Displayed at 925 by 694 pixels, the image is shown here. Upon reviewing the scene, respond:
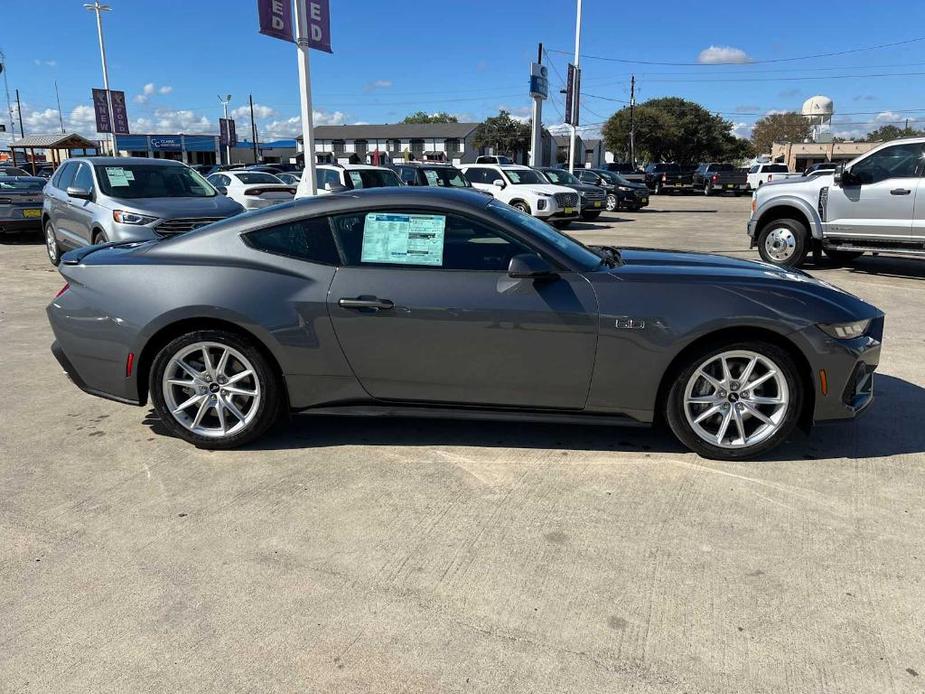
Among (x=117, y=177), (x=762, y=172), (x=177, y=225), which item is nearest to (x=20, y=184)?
(x=117, y=177)

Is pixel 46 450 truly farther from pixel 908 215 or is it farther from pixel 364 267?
pixel 908 215

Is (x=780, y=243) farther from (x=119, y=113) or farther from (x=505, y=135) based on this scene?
(x=505, y=135)

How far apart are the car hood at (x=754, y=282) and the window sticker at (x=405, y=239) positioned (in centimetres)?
98

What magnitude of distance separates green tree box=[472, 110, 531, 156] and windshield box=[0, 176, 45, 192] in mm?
80831

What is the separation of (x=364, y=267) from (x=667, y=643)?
240 cm

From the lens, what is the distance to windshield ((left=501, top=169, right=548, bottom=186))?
61.4 ft

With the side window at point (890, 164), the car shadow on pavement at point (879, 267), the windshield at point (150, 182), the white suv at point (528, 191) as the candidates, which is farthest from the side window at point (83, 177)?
the car shadow on pavement at point (879, 267)

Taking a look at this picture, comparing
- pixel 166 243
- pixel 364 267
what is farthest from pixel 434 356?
pixel 166 243

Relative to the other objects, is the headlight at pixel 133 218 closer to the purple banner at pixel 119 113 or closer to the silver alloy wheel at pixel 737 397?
the silver alloy wheel at pixel 737 397

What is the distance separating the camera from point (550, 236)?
4074mm

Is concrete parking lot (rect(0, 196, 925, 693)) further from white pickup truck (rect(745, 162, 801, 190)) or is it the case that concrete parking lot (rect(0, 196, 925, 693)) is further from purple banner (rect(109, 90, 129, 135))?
white pickup truck (rect(745, 162, 801, 190))

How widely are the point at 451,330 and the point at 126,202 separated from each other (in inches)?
280

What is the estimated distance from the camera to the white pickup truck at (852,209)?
9391 mm

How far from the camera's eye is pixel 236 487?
3.63 metres
